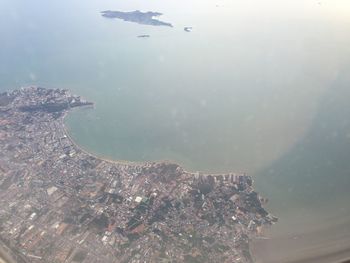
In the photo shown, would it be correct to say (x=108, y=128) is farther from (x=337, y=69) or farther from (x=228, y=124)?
(x=337, y=69)

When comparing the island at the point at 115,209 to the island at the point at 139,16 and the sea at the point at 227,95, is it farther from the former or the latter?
the island at the point at 139,16

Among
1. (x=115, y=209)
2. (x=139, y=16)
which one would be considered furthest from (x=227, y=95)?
(x=139, y=16)

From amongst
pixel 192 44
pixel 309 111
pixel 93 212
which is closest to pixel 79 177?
pixel 93 212

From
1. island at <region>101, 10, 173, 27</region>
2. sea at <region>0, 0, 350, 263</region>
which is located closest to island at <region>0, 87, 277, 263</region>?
sea at <region>0, 0, 350, 263</region>

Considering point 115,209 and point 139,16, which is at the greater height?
point 115,209

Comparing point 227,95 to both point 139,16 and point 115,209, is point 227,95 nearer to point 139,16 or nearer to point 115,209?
point 115,209

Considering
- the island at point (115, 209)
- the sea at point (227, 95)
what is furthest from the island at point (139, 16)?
the island at point (115, 209)

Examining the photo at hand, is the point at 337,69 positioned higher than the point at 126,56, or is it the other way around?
the point at 337,69
